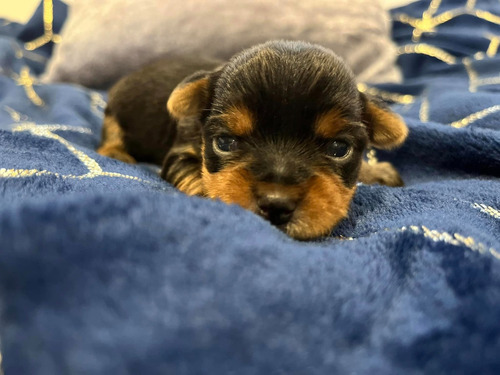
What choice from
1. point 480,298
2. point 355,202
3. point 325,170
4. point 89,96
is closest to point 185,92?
point 325,170

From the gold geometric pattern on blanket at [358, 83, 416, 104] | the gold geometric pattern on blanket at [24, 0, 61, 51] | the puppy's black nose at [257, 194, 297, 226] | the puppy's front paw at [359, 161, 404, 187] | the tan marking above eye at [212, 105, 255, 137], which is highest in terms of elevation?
the tan marking above eye at [212, 105, 255, 137]

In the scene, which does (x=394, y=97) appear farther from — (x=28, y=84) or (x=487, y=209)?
(x=28, y=84)

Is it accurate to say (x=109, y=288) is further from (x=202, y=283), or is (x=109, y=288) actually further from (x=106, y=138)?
(x=106, y=138)

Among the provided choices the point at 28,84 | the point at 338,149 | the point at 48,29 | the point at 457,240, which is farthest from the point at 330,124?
the point at 48,29

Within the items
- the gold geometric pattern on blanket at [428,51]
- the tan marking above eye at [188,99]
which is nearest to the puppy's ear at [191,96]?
the tan marking above eye at [188,99]

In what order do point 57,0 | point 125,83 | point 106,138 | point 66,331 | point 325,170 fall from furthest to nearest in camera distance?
point 57,0, point 125,83, point 106,138, point 325,170, point 66,331

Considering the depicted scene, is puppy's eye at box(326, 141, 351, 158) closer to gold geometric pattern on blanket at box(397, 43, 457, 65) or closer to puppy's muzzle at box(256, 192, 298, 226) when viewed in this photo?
puppy's muzzle at box(256, 192, 298, 226)

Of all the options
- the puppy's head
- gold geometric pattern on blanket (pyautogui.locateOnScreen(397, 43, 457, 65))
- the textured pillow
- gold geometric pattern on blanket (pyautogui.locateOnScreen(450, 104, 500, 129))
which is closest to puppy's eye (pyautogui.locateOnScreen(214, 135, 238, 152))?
the puppy's head
